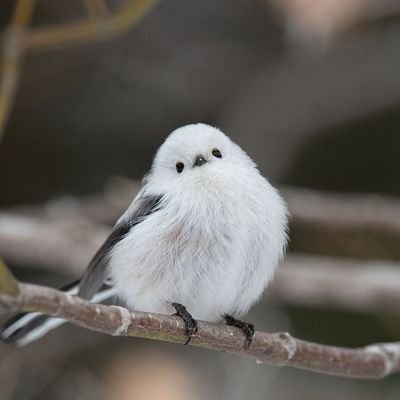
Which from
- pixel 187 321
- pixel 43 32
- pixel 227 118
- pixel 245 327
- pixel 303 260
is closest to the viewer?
pixel 187 321

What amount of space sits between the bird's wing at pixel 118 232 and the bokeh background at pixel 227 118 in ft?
3.40

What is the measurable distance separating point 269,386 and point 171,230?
1.30 m

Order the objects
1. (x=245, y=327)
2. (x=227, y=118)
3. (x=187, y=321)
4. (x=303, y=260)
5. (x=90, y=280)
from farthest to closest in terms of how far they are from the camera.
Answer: (x=227, y=118)
(x=303, y=260)
(x=90, y=280)
(x=245, y=327)
(x=187, y=321)

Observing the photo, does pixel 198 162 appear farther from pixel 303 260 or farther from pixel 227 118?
pixel 227 118

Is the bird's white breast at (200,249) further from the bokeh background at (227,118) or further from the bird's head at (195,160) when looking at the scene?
the bokeh background at (227,118)

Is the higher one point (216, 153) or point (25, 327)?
point (216, 153)

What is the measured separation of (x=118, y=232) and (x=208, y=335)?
31cm

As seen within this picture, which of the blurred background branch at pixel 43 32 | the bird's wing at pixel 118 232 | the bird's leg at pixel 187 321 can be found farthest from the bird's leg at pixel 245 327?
the blurred background branch at pixel 43 32

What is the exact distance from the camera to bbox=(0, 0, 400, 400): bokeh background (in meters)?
2.65

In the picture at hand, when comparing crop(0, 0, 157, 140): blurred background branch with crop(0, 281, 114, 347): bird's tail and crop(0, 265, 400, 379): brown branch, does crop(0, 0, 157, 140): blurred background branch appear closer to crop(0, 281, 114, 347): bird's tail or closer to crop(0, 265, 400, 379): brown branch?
crop(0, 281, 114, 347): bird's tail

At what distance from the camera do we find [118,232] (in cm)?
149

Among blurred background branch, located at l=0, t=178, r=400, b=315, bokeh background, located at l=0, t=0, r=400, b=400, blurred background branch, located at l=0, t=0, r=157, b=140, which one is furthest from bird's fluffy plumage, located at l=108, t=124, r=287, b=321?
bokeh background, located at l=0, t=0, r=400, b=400

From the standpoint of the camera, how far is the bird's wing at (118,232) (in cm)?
146

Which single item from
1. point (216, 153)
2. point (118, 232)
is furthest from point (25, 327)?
point (216, 153)
